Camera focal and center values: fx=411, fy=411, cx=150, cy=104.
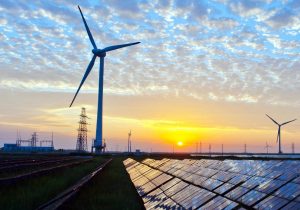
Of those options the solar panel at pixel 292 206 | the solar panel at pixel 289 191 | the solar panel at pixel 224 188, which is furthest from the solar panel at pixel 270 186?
the solar panel at pixel 292 206

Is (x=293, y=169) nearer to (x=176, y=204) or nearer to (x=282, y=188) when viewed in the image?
(x=282, y=188)

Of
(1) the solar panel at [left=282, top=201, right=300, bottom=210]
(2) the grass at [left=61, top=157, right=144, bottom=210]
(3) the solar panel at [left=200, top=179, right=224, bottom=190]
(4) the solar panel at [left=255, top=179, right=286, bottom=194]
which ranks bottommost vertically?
(2) the grass at [left=61, top=157, right=144, bottom=210]

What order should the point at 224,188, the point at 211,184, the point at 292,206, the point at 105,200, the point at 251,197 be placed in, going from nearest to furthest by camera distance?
the point at 292,206
the point at 251,197
the point at 224,188
the point at 211,184
the point at 105,200

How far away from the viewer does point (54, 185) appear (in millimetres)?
27469

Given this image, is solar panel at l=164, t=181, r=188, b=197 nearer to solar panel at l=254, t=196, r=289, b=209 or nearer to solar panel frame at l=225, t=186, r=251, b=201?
solar panel frame at l=225, t=186, r=251, b=201

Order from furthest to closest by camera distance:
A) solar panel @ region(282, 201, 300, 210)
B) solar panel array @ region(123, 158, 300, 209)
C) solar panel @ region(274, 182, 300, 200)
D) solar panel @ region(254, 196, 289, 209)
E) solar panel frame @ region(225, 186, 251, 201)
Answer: solar panel frame @ region(225, 186, 251, 201) < solar panel array @ region(123, 158, 300, 209) < solar panel @ region(274, 182, 300, 200) < solar panel @ region(254, 196, 289, 209) < solar panel @ region(282, 201, 300, 210)

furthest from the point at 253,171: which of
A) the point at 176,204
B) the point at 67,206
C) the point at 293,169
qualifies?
the point at 67,206

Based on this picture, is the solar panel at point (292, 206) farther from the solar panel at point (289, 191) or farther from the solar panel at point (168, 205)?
the solar panel at point (168, 205)

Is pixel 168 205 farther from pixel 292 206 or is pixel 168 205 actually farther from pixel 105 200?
pixel 105 200

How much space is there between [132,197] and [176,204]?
309 inches

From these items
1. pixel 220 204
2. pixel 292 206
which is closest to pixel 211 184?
pixel 220 204

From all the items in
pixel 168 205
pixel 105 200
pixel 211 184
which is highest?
pixel 211 184

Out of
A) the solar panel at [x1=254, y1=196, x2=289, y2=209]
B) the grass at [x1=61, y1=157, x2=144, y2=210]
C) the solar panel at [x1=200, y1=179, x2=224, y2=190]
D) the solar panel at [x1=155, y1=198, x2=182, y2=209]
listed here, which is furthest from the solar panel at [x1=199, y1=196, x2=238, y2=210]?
the grass at [x1=61, y1=157, x2=144, y2=210]

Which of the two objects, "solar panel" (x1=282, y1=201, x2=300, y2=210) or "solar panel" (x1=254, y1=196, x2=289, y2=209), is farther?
"solar panel" (x1=254, y1=196, x2=289, y2=209)
